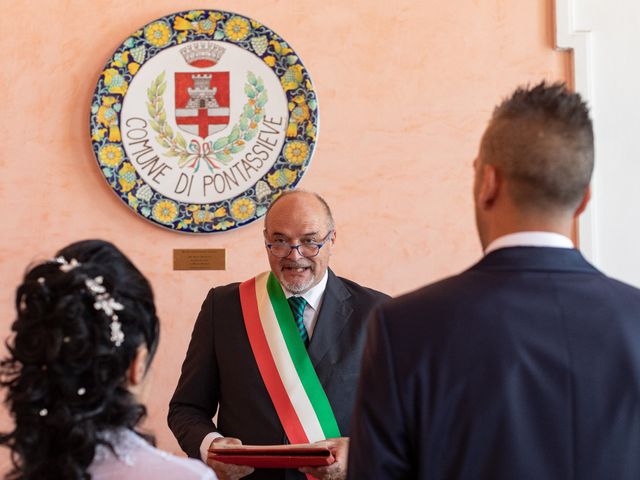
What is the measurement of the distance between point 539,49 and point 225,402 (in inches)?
62.9

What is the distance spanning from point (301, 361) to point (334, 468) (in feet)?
1.09

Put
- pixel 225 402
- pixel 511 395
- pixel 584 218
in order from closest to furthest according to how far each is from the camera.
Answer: pixel 511 395 → pixel 225 402 → pixel 584 218

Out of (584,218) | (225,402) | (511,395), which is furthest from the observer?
(584,218)

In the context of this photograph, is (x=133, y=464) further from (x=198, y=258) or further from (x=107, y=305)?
(x=198, y=258)

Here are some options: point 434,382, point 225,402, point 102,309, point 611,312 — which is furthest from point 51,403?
point 225,402

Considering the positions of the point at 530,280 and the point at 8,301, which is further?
the point at 8,301

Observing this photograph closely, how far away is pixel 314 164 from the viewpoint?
3.13m

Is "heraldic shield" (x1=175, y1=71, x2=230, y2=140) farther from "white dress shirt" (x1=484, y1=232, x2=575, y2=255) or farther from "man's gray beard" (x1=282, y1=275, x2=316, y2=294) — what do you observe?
"white dress shirt" (x1=484, y1=232, x2=575, y2=255)

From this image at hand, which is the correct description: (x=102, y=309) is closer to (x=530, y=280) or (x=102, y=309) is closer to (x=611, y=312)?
(x=530, y=280)

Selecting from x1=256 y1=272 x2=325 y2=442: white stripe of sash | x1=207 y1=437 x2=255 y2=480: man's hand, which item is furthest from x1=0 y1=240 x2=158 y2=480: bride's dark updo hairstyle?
x1=256 y1=272 x2=325 y2=442: white stripe of sash

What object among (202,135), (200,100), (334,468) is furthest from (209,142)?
(334,468)

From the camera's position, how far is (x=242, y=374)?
7.82ft

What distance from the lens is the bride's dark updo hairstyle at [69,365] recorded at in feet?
4.18

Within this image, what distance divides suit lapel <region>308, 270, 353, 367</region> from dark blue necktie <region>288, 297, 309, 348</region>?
0.19 feet
